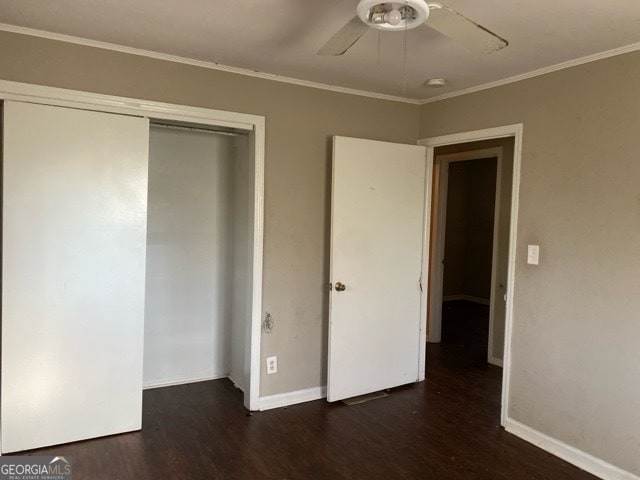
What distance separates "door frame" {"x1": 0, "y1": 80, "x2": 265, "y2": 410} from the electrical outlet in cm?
9

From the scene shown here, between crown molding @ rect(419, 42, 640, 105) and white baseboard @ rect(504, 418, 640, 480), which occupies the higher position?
crown molding @ rect(419, 42, 640, 105)

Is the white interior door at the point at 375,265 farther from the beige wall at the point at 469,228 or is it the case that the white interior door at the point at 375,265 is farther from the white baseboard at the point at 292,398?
the beige wall at the point at 469,228

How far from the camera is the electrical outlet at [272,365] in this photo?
3252mm

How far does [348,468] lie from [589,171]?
6.96 ft

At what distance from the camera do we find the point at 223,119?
3002 mm

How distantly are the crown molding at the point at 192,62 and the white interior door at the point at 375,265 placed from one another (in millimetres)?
422

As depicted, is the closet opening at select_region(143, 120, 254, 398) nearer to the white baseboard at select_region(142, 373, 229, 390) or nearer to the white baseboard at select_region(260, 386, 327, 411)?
the white baseboard at select_region(142, 373, 229, 390)

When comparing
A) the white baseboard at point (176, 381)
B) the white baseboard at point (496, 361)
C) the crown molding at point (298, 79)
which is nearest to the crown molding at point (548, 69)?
the crown molding at point (298, 79)

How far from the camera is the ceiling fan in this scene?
4.86 ft

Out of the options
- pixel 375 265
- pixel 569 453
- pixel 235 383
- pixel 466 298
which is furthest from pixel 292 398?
pixel 466 298

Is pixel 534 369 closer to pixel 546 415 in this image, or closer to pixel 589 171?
pixel 546 415

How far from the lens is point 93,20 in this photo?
2.29m

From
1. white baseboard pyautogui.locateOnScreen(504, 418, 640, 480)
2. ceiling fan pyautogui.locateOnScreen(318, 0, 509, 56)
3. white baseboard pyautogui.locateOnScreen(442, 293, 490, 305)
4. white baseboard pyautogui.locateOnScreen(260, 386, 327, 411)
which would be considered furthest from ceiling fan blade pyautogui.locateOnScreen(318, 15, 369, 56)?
white baseboard pyautogui.locateOnScreen(442, 293, 490, 305)

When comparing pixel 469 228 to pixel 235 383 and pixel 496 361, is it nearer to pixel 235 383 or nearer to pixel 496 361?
pixel 496 361
